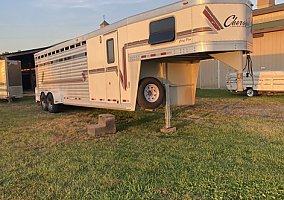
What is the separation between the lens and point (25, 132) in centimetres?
811

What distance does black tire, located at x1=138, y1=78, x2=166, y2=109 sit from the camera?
735 cm

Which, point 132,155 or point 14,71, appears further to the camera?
point 14,71

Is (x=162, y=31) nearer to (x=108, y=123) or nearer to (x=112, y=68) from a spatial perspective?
(x=112, y=68)

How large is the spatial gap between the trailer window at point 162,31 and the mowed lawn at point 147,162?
7.59ft

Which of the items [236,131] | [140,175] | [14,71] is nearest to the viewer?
[140,175]

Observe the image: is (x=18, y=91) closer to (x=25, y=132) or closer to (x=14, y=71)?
(x=14, y=71)

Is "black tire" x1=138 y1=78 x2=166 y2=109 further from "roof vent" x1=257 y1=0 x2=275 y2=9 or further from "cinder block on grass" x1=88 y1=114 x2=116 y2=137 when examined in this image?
"roof vent" x1=257 y1=0 x2=275 y2=9

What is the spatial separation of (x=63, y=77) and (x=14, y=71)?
10174mm

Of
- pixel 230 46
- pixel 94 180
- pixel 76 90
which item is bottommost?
pixel 94 180

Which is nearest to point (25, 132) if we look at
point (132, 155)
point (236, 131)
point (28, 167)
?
point (28, 167)

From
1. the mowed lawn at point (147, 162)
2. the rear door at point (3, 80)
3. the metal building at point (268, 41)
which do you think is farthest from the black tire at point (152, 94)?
the metal building at point (268, 41)

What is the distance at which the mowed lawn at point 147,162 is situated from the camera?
150 inches

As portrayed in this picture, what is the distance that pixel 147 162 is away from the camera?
498cm

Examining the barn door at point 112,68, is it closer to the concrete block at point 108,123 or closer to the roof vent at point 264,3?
the concrete block at point 108,123
